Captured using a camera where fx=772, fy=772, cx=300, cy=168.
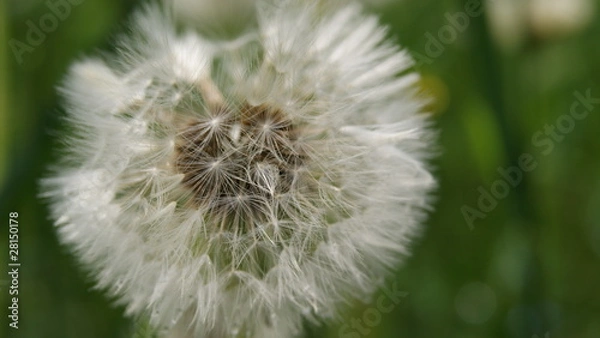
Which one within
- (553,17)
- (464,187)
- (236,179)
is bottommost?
(464,187)

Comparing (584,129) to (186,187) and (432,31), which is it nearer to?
(432,31)

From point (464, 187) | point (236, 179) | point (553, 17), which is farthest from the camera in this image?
point (464, 187)

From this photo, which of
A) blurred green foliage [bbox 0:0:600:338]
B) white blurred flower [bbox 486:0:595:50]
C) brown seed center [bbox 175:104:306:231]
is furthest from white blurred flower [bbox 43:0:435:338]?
white blurred flower [bbox 486:0:595:50]

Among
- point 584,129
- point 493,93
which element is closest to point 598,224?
point 584,129

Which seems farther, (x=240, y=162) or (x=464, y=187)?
(x=464, y=187)

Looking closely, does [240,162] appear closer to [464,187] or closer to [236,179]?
[236,179]

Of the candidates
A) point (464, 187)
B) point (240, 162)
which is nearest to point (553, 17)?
point (464, 187)

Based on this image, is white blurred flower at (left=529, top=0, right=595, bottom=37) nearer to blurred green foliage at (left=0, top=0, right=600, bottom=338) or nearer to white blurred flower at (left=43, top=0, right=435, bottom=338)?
blurred green foliage at (left=0, top=0, right=600, bottom=338)

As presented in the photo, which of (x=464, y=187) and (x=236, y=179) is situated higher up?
(x=236, y=179)

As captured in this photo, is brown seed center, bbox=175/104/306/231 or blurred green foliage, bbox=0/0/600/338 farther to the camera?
blurred green foliage, bbox=0/0/600/338
